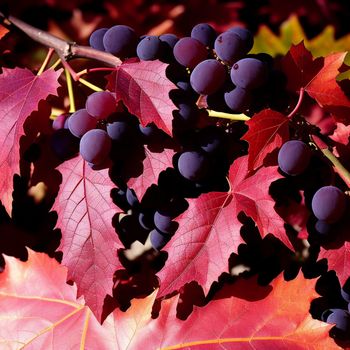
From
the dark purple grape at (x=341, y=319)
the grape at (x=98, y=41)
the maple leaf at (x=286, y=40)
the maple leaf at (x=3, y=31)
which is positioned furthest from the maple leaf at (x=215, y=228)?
the maple leaf at (x=286, y=40)

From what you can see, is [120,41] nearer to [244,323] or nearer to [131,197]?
[131,197]

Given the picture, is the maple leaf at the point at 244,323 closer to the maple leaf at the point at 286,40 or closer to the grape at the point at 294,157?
the grape at the point at 294,157

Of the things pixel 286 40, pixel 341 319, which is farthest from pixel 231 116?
pixel 286 40

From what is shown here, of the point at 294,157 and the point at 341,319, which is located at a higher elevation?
the point at 294,157

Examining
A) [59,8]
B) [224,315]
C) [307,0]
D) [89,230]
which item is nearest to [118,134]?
[89,230]

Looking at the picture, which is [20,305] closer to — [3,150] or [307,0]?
[3,150]
